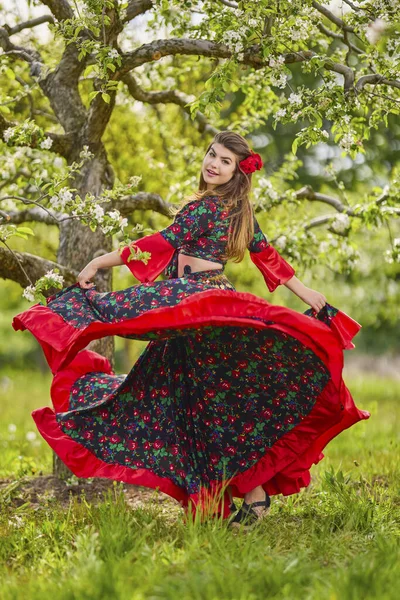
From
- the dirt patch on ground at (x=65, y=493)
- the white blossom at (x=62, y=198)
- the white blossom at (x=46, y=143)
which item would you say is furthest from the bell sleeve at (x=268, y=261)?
the dirt patch on ground at (x=65, y=493)

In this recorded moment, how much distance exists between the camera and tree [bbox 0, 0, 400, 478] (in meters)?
4.25

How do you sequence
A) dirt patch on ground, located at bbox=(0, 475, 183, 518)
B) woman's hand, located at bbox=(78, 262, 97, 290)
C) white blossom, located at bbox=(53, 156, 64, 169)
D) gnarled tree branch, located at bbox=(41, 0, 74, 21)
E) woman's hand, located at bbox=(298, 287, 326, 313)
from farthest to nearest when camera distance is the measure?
white blossom, located at bbox=(53, 156, 64, 169) < gnarled tree branch, located at bbox=(41, 0, 74, 21) < dirt patch on ground, located at bbox=(0, 475, 183, 518) < woman's hand, located at bbox=(78, 262, 97, 290) < woman's hand, located at bbox=(298, 287, 326, 313)

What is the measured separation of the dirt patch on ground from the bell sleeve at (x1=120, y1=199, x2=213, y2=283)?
1.62 m

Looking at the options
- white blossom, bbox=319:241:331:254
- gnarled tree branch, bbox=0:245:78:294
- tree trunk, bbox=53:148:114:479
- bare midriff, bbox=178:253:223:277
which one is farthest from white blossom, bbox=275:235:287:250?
bare midriff, bbox=178:253:223:277

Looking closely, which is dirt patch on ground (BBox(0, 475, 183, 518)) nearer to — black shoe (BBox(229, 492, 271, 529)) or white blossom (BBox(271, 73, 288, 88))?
black shoe (BBox(229, 492, 271, 529))

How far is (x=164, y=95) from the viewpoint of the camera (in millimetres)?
6449

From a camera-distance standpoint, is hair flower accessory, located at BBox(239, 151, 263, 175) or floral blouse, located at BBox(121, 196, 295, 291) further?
hair flower accessory, located at BBox(239, 151, 263, 175)

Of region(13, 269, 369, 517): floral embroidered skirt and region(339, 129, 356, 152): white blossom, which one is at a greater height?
region(339, 129, 356, 152): white blossom

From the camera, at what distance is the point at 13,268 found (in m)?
5.20

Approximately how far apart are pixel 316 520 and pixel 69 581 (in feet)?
5.92

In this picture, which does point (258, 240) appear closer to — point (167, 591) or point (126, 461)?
point (126, 461)

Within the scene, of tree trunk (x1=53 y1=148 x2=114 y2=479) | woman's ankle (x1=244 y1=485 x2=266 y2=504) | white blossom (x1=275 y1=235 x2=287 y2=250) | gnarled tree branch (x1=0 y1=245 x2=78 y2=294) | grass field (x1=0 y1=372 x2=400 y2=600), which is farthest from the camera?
white blossom (x1=275 y1=235 x2=287 y2=250)

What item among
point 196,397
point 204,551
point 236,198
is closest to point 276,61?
point 236,198

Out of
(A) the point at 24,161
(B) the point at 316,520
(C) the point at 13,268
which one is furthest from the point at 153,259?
(A) the point at 24,161
